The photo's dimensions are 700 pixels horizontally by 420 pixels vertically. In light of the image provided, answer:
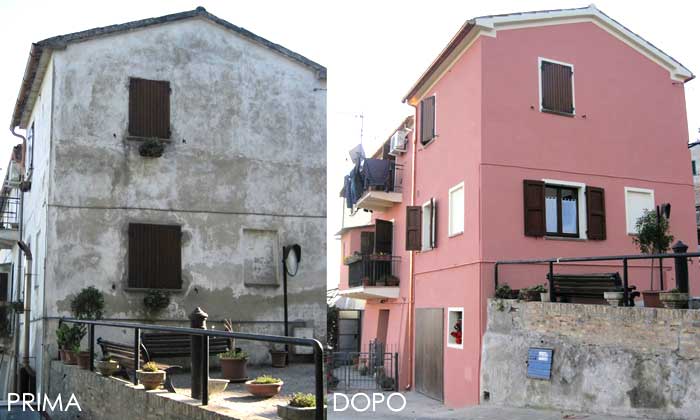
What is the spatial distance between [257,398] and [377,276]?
1452cm

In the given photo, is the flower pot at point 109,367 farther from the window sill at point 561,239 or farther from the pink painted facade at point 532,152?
the window sill at point 561,239

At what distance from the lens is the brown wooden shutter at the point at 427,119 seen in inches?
763

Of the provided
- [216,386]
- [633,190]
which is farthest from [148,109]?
A: [633,190]

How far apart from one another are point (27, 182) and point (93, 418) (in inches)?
392

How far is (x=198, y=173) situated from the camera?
16.3 m

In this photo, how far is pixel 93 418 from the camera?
1145 cm

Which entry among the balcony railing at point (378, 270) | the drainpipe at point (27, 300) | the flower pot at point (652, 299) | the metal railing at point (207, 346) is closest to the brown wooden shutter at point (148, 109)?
the drainpipe at point (27, 300)

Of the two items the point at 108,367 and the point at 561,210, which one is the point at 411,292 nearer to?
the point at 561,210

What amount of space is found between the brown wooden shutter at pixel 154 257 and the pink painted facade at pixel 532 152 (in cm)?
662

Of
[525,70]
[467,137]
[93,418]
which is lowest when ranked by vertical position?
[93,418]

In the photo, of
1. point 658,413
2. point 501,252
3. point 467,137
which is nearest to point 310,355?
point 501,252

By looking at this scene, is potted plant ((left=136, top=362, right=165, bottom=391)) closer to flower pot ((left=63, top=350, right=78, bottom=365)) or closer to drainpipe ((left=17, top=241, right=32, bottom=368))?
flower pot ((left=63, top=350, right=78, bottom=365))

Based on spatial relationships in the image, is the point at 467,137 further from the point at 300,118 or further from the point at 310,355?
the point at 310,355

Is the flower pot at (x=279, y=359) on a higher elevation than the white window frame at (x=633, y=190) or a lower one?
lower
